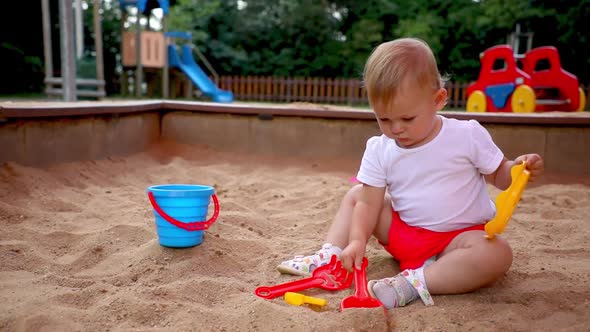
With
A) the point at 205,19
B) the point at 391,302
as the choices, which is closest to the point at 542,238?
the point at 391,302

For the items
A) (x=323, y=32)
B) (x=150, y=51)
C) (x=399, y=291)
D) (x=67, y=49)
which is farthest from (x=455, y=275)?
(x=323, y=32)

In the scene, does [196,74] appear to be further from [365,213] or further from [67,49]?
[365,213]

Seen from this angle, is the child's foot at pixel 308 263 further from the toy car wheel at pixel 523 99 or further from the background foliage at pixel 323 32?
the background foliage at pixel 323 32

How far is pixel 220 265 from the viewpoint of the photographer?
1806mm

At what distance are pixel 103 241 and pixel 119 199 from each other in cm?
79

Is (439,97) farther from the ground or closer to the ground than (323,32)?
closer to the ground

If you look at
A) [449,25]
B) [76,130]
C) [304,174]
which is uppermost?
[449,25]

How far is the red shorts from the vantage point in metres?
1.63

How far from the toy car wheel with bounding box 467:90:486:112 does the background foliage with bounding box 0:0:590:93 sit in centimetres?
665

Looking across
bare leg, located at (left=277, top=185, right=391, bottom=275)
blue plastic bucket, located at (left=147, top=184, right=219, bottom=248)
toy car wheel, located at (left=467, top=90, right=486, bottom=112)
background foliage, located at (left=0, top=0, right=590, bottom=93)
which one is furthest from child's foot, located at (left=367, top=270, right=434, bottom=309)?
background foliage, located at (left=0, top=0, right=590, bottom=93)

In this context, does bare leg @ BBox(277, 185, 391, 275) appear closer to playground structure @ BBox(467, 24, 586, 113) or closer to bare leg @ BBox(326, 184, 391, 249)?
bare leg @ BBox(326, 184, 391, 249)

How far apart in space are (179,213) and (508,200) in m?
1.00

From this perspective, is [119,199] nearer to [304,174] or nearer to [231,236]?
[231,236]

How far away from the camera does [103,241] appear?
1982 millimetres
